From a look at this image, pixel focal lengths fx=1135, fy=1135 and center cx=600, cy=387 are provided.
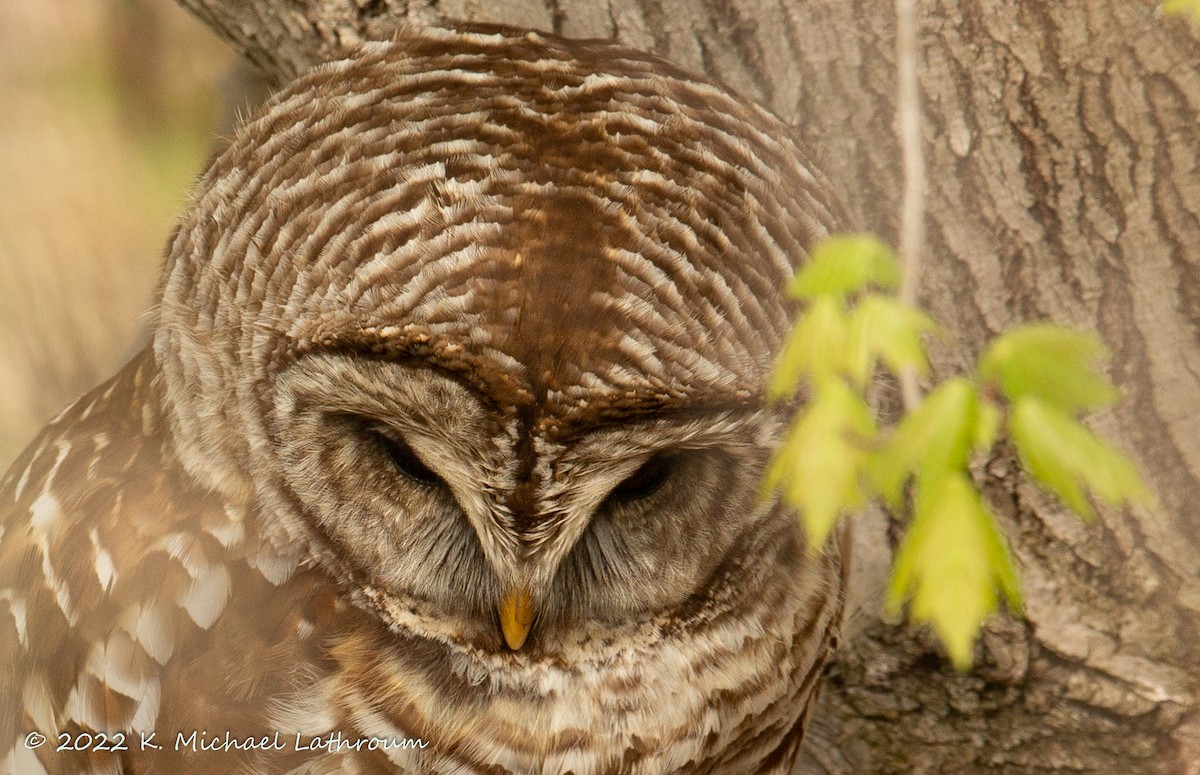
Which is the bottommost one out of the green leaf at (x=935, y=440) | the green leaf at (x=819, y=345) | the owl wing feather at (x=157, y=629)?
the owl wing feather at (x=157, y=629)

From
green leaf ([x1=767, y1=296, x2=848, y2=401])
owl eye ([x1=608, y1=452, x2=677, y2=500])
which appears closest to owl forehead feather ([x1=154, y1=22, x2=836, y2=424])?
owl eye ([x1=608, y1=452, x2=677, y2=500])

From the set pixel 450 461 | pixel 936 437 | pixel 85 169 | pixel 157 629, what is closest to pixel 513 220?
pixel 450 461

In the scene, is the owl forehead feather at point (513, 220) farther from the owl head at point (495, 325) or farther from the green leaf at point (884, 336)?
the green leaf at point (884, 336)

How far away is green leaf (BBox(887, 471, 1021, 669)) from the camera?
1.06 meters

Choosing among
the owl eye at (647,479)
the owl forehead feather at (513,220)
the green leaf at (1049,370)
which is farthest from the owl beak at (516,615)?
the green leaf at (1049,370)

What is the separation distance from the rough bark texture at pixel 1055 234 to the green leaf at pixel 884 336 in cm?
91

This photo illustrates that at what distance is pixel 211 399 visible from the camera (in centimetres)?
188

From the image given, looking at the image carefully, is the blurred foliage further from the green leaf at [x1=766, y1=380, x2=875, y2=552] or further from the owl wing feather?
the owl wing feather

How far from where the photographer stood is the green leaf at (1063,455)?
1062 millimetres

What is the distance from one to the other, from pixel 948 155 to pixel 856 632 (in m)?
1.00

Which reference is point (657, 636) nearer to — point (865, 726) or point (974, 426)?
point (865, 726)

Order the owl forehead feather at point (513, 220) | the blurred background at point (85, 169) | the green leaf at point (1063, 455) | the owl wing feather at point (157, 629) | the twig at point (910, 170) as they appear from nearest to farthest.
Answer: the green leaf at point (1063, 455) → the twig at point (910, 170) → the owl forehead feather at point (513, 220) → the owl wing feather at point (157, 629) → the blurred background at point (85, 169)

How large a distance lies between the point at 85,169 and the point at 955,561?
11.2 feet

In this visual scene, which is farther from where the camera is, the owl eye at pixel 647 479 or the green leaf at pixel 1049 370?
the owl eye at pixel 647 479
